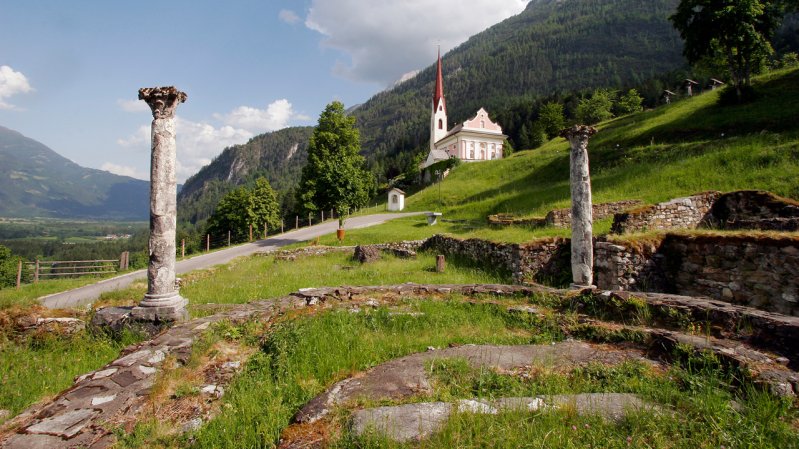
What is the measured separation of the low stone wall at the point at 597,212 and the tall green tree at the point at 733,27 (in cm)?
1867

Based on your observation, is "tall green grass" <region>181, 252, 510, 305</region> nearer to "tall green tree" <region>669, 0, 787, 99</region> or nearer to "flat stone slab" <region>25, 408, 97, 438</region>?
"flat stone slab" <region>25, 408, 97, 438</region>

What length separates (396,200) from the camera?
42.9 m

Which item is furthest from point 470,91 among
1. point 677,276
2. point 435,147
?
point 677,276

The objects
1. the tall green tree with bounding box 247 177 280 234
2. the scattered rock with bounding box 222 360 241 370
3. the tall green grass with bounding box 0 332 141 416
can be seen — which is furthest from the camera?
the tall green tree with bounding box 247 177 280 234

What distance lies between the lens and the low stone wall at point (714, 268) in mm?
7527

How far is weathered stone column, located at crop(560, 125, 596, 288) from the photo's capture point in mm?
9656

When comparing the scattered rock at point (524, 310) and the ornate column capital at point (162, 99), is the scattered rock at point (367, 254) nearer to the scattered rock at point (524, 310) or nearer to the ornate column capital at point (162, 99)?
the scattered rock at point (524, 310)

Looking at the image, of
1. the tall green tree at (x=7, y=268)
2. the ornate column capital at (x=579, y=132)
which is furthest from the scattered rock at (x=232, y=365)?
the tall green tree at (x=7, y=268)

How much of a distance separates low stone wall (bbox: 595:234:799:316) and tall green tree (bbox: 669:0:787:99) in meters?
25.3

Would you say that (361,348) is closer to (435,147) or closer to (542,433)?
(542,433)

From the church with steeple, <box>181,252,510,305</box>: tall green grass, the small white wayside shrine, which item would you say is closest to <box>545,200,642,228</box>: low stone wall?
<box>181,252,510,305</box>: tall green grass

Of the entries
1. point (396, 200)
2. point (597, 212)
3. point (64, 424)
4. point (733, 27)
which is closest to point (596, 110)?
point (733, 27)

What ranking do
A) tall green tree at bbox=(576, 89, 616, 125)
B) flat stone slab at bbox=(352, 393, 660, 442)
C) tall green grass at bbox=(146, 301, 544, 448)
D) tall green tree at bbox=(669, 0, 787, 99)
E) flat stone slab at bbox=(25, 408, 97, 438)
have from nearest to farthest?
flat stone slab at bbox=(352, 393, 660, 442)
flat stone slab at bbox=(25, 408, 97, 438)
tall green grass at bbox=(146, 301, 544, 448)
tall green tree at bbox=(669, 0, 787, 99)
tall green tree at bbox=(576, 89, 616, 125)

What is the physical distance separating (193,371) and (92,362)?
2271mm
